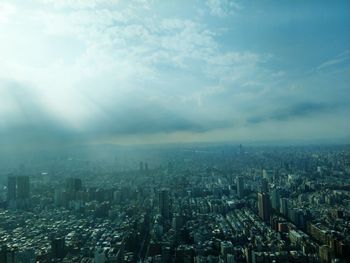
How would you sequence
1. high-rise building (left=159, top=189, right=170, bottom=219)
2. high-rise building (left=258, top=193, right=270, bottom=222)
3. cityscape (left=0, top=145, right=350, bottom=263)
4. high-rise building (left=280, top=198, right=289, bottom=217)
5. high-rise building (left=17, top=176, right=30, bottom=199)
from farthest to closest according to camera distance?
high-rise building (left=17, top=176, right=30, bottom=199) < high-rise building (left=280, top=198, right=289, bottom=217) < high-rise building (left=159, top=189, right=170, bottom=219) < high-rise building (left=258, top=193, right=270, bottom=222) < cityscape (left=0, top=145, right=350, bottom=263)

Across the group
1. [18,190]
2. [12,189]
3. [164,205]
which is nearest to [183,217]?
[164,205]

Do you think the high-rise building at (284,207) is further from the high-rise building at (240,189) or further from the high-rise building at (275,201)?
the high-rise building at (240,189)

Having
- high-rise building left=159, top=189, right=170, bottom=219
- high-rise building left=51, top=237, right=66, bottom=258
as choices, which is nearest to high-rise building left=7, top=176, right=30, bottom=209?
high-rise building left=159, top=189, right=170, bottom=219

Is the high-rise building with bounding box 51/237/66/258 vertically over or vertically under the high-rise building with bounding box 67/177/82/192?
under

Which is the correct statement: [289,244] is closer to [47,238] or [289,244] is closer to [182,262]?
[182,262]

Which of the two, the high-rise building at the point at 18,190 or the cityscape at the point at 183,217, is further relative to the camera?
the high-rise building at the point at 18,190

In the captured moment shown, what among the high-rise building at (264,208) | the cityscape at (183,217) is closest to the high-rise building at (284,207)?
the cityscape at (183,217)

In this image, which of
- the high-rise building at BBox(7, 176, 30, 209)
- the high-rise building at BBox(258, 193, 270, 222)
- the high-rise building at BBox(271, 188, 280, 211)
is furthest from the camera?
the high-rise building at BBox(7, 176, 30, 209)

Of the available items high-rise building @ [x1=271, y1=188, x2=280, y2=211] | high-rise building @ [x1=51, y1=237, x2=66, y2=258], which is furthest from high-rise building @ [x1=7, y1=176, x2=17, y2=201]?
high-rise building @ [x1=271, y1=188, x2=280, y2=211]

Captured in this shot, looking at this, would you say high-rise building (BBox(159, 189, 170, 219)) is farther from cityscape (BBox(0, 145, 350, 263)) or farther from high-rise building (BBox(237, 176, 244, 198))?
high-rise building (BBox(237, 176, 244, 198))

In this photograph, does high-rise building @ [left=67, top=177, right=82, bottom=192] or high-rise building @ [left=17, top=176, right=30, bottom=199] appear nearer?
high-rise building @ [left=17, top=176, right=30, bottom=199]
